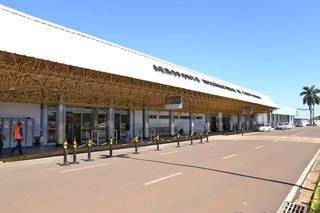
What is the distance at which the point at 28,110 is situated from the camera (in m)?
28.2

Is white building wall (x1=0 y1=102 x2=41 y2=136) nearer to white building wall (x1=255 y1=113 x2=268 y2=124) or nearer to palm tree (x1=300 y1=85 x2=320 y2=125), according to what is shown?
white building wall (x1=255 y1=113 x2=268 y2=124)

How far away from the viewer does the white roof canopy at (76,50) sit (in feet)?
58.3

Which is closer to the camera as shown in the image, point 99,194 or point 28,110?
point 99,194

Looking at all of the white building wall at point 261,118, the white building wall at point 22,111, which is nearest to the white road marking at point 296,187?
the white building wall at point 22,111

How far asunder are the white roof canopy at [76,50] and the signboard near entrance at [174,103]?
5.14 ft

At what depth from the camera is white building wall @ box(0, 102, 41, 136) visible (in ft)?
86.1

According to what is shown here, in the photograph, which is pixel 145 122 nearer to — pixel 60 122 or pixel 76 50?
pixel 60 122

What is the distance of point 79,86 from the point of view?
2766cm

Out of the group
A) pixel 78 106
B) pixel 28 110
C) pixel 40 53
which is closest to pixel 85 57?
pixel 40 53

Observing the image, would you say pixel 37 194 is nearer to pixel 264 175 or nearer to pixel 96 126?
pixel 264 175

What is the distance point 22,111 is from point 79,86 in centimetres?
448

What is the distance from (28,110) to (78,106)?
17.9 ft

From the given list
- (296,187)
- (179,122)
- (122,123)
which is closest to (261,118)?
(179,122)

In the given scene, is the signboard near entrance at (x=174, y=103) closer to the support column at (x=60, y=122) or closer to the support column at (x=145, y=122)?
the support column at (x=145, y=122)
